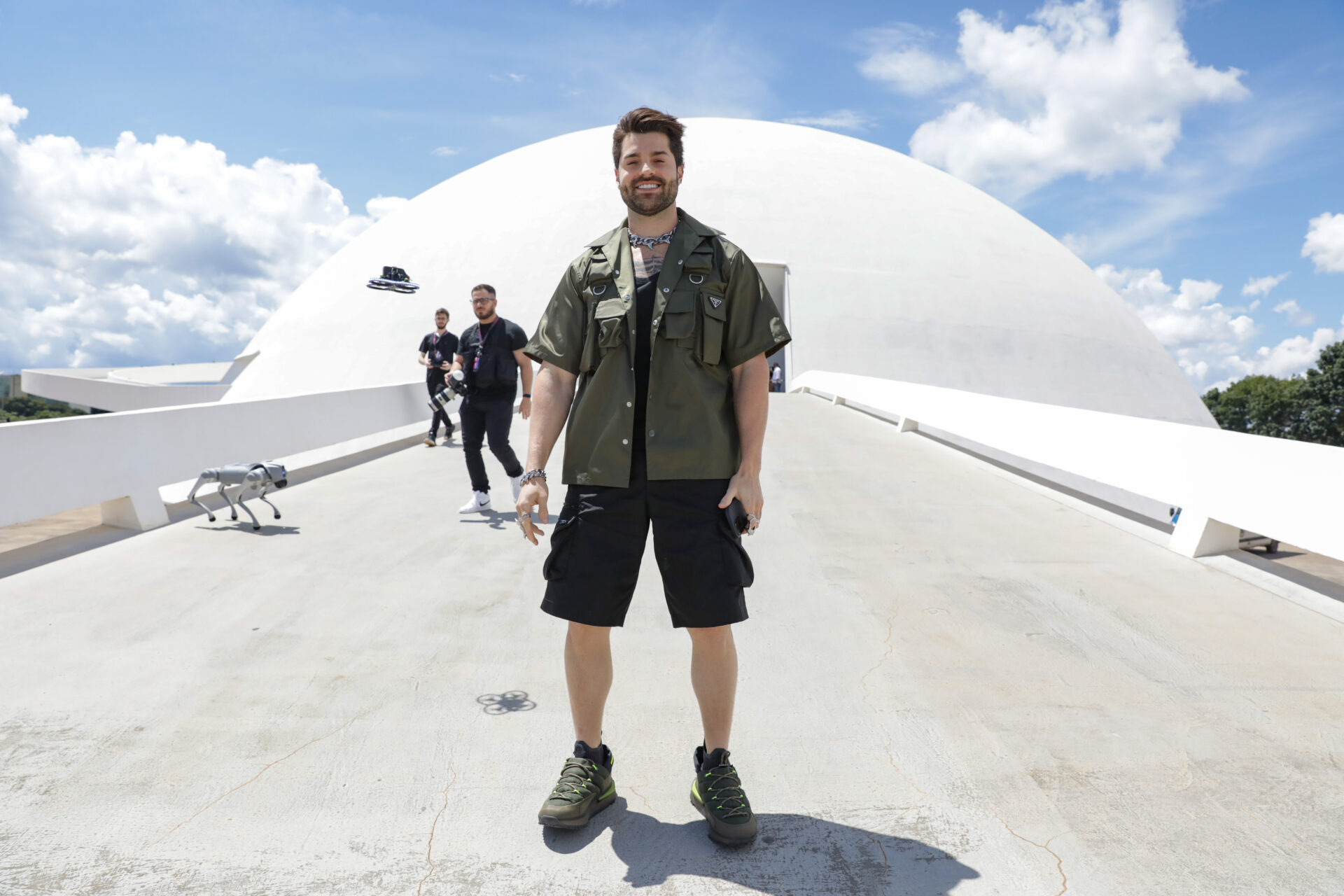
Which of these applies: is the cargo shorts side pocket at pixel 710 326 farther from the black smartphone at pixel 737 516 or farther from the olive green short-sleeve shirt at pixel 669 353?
the black smartphone at pixel 737 516

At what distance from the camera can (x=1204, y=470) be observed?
16.8ft

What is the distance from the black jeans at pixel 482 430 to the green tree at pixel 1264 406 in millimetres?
59002

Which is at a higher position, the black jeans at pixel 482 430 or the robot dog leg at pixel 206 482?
the black jeans at pixel 482 430

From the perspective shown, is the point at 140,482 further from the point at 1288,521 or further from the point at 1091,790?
the point at 1288,521

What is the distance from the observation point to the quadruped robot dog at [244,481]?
5797 mm

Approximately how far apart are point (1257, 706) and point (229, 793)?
3.64 metres

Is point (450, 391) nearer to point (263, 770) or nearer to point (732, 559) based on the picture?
point (263, 770)

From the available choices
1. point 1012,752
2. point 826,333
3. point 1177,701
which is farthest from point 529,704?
point 826,333

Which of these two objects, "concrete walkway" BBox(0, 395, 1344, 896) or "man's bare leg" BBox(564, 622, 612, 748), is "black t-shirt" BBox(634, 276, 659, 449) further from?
"concrete walkway" BBox(0, 395, 1344, 896)

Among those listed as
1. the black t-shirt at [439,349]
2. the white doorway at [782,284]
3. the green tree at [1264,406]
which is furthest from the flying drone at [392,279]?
the green tree at [1264,406]

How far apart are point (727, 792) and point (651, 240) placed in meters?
1.64

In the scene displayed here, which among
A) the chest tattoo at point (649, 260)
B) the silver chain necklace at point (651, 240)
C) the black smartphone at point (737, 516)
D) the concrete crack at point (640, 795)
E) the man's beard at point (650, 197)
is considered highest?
the man's beard at point (650, 197)

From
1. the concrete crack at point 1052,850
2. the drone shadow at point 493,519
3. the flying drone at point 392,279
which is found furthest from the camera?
the flying drone at point 392,279

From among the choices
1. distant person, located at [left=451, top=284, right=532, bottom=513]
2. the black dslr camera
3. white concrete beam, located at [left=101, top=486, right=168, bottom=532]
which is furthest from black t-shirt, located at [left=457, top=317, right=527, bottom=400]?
white concrete beam, located at [left=101, top=486, right=168, bottom=532]
